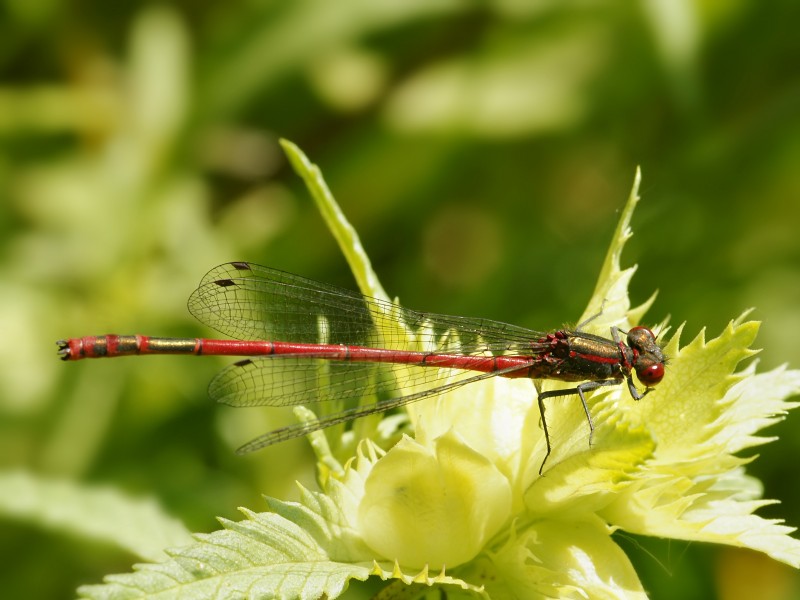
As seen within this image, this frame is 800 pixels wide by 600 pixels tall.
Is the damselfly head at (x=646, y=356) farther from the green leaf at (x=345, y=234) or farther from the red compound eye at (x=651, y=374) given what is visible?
the green leaf at (x=345, y=234)

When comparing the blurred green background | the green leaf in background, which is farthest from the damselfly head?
the blurred green background

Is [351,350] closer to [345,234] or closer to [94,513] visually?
[345,234]

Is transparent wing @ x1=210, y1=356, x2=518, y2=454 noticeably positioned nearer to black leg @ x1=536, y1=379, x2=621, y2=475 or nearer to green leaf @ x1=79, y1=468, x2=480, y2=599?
black leg @ x1=536, y1=379, x2=621, y2=475

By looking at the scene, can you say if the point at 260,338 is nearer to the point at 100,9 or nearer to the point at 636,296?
the point at 636,296

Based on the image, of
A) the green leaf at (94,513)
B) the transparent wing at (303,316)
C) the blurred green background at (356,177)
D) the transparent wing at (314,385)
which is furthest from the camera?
the blurred green background at (356,177)

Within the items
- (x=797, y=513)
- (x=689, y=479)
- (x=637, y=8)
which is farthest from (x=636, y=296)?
(x=689, y=479)

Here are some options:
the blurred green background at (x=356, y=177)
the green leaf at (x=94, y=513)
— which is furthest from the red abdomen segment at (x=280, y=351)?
the blurred green background at (x=356, y=177)
